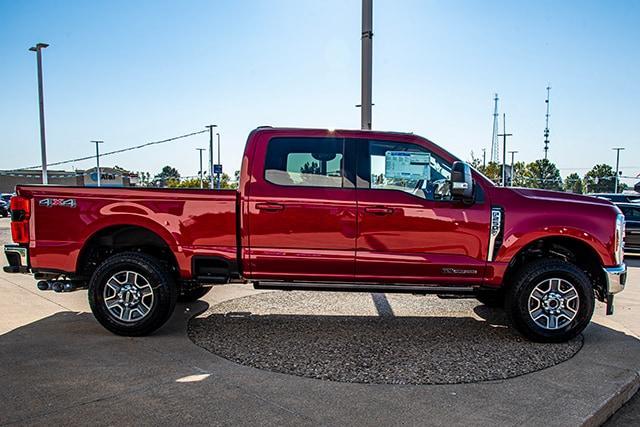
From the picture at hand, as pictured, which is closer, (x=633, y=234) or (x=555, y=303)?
(x=555, y=303)

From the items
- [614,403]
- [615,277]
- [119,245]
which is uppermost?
[119,245]

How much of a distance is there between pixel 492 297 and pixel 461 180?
6.91 feet

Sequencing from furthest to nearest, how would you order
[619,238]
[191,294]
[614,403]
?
[191,294], [619,238], [614,403]

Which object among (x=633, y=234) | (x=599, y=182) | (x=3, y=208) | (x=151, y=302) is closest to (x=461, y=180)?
(x=151, y=302)

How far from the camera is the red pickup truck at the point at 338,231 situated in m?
4.90

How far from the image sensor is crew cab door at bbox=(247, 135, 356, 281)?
16.1 ft

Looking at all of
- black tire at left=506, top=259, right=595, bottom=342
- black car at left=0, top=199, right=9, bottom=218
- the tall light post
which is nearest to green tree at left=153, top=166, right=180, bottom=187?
the tall light post

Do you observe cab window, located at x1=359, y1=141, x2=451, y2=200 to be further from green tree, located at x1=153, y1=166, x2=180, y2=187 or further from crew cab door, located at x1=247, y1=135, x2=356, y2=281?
green tree, located at x1=153, y1=166, x2=180, y2=187

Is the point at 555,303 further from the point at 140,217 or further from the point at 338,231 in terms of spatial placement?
the point at 140,217

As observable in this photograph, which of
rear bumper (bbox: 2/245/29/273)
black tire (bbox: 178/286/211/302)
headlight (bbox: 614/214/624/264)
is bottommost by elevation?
black tire (bbox: 178/286/211/302)

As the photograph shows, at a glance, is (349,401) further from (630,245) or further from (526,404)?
(630,245)

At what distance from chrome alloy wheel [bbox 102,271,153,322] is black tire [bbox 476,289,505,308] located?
11.4ft

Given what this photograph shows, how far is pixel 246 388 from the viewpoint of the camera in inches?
→ 146

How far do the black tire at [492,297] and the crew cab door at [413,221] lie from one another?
0.56m
